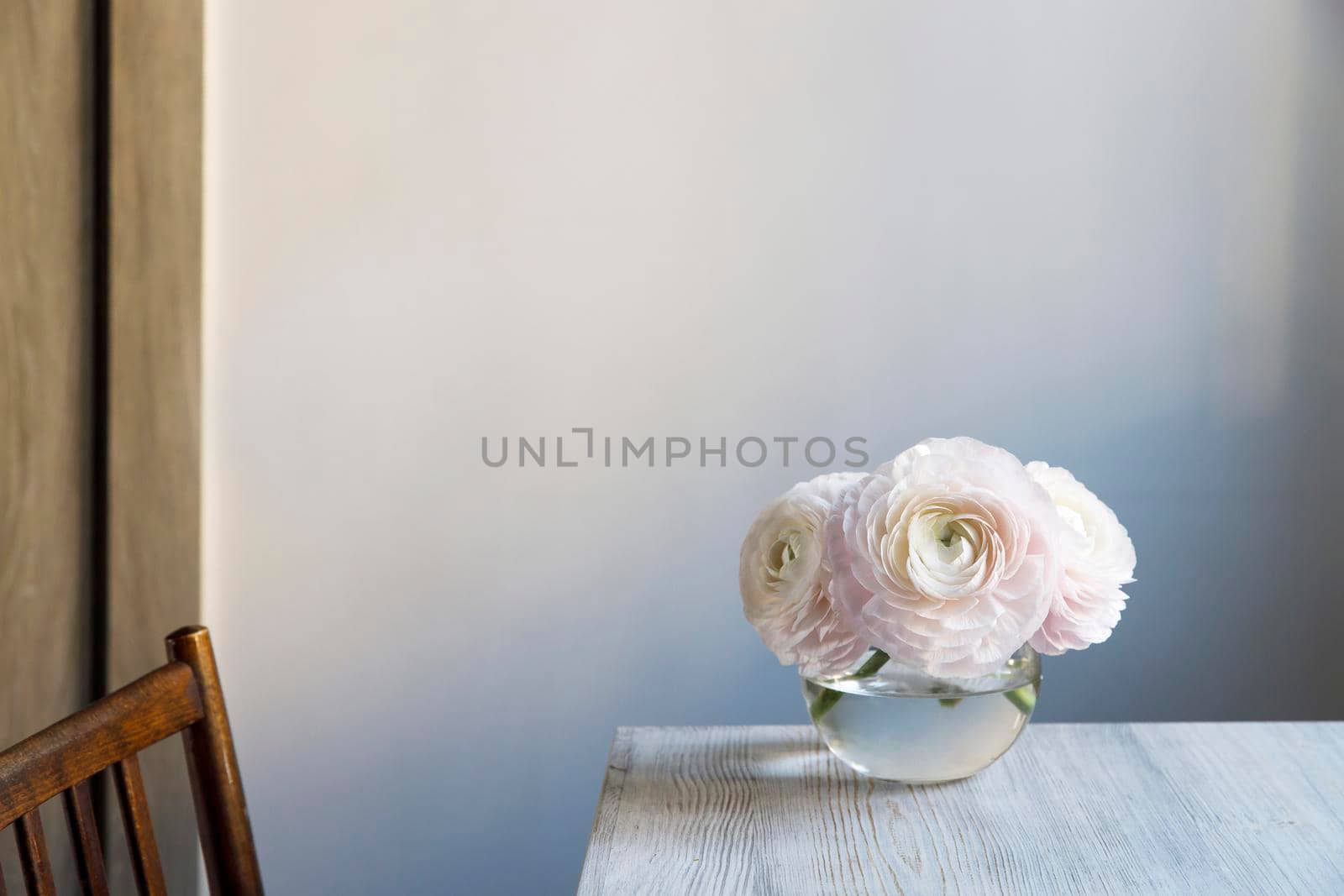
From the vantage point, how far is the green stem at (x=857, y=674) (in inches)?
32.4

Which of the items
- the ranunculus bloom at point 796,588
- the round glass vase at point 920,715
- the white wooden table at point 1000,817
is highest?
the ranunculus bloom at point 796,588

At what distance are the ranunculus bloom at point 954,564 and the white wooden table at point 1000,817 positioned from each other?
0.13m

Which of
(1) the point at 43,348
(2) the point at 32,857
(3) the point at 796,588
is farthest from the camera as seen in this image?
(1) the point at 43,348

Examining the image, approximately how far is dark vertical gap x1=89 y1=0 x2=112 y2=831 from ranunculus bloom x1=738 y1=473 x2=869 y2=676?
3.30 ft

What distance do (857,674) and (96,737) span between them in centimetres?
54

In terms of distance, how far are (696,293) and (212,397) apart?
0.67 m

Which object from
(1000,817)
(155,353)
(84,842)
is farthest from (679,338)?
(84,842)

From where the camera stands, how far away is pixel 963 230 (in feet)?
4.64

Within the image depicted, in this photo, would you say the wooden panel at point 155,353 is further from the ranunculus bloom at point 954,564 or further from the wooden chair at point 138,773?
the ranunculus bloom at point 954,564

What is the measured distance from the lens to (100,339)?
4.70 ft

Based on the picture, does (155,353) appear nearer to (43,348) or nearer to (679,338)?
(43,348)

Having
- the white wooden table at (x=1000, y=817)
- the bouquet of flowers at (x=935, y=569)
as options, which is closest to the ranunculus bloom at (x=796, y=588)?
the bouquet of flowers at (x=935, y=569)

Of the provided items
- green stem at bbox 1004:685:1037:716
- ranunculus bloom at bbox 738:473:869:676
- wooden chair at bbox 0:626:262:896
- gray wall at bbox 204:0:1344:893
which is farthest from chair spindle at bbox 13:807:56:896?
gray wall at bbox 204:0:1344:893

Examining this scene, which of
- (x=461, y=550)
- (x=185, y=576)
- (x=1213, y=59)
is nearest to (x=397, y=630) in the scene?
(x=461, y=550)
